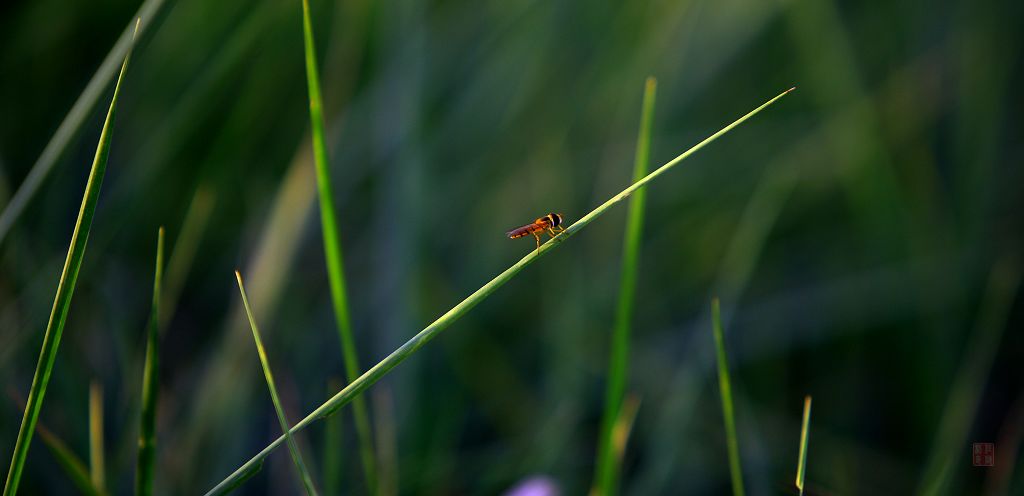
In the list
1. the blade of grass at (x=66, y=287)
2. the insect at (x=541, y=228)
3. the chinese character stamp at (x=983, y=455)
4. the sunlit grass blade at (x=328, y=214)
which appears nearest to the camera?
the blade of grass at (x=66, y=287)

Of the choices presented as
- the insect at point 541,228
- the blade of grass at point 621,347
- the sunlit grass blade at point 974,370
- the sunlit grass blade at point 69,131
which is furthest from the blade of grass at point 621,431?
the sunlit grass blade at point 69,131

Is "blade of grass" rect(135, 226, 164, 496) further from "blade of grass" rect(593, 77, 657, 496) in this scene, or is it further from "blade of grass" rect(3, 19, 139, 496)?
"blade of grass" rect(593, 77, 657, 496)

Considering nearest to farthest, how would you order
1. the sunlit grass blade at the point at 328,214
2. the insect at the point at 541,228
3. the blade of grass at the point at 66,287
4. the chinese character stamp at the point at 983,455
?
the blade of grass at the point at 66,287 < the sunlit grass blade at the point at 328,214 < the insect at the point at 541,228 < the chinese character stamp at the point at 983,455

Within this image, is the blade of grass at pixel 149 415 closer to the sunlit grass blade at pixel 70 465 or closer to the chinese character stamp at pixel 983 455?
the sunlit grass blade at pixel 70 465

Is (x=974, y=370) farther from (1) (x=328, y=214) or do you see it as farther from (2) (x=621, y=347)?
(1) (x=328, y=214)

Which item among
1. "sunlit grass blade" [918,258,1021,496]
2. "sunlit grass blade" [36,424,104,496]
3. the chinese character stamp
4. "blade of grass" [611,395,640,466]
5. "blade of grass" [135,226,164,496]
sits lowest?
"sunlit grass blade" [36,424,104,496]

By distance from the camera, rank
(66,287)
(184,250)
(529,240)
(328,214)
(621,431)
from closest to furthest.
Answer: (66,287) < (328,214) < (621,431) < (184,250) < (529,240)

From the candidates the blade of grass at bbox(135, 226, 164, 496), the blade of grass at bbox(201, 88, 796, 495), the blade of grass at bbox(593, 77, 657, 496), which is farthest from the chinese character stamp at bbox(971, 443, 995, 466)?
the blade of grass at bbox(135, 226, 164, 496)

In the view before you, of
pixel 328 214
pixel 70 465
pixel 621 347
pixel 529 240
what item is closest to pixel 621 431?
pixel 621 347
